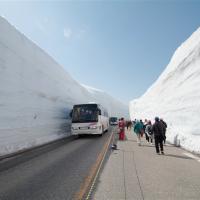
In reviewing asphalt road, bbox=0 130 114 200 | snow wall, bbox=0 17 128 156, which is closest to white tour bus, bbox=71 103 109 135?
snow wall, bbox=0 17 128 156

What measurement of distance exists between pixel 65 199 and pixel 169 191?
7.41 ft

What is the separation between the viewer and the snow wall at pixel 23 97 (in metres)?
11.1

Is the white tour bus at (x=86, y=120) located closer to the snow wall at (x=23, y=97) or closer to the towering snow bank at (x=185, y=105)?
the snow wall at (x=23, y=97)

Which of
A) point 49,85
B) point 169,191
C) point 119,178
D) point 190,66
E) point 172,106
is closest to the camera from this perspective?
point 169,191

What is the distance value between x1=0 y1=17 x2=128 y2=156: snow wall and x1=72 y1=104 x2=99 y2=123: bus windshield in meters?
2.37

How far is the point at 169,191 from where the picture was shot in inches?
165

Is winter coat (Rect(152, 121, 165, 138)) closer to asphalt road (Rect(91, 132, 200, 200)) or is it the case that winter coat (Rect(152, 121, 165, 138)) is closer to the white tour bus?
asphalt road (Rect(91, 132, 200, 200))

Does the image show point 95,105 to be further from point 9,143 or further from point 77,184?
point 77,184

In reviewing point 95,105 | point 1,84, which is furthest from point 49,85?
point 1,84

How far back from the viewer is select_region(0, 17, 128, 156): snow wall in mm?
11133

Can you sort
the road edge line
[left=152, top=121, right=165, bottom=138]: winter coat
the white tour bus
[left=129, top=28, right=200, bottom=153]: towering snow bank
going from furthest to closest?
the white tour bus < [left=129, top=28, right=200, bottom=153]: towering snow bank < [left=152, top=121, right=165, bottom=138]: winter coat < the road edge line

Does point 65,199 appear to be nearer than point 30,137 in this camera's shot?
Yes

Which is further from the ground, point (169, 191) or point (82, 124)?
point (82, 124)

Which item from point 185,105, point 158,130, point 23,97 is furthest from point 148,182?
point 185,105
